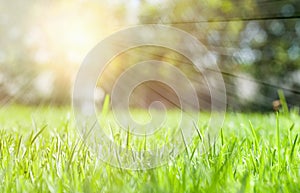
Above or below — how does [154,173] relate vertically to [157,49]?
below

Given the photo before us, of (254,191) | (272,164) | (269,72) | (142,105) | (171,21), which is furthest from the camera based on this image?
(269,72)

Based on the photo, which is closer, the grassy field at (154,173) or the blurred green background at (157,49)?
the grassy field at (154,173)

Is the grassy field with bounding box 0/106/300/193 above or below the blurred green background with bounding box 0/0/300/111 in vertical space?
below

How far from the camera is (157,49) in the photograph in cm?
473

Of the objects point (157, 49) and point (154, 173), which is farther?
point (157, 49)

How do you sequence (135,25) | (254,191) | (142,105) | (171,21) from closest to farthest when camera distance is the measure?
(254,191)
(135,25)
(142,105)
(171,21)

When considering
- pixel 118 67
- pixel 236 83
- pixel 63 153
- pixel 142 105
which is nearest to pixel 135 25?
pixel 118 67

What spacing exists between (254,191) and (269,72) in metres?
4.63

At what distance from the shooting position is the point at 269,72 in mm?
4922

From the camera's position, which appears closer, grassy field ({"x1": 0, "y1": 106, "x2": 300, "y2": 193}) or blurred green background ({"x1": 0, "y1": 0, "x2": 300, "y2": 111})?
grassy field ({"x1": 0, "y1": 106, "x2": 300, "y2": 193})

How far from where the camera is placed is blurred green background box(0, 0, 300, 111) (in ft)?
14.2

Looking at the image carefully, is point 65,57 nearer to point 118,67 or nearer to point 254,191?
point 118,67

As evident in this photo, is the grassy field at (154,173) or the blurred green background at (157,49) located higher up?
the blurred green background at (157,49)

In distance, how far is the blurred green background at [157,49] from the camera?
432 centimetres
